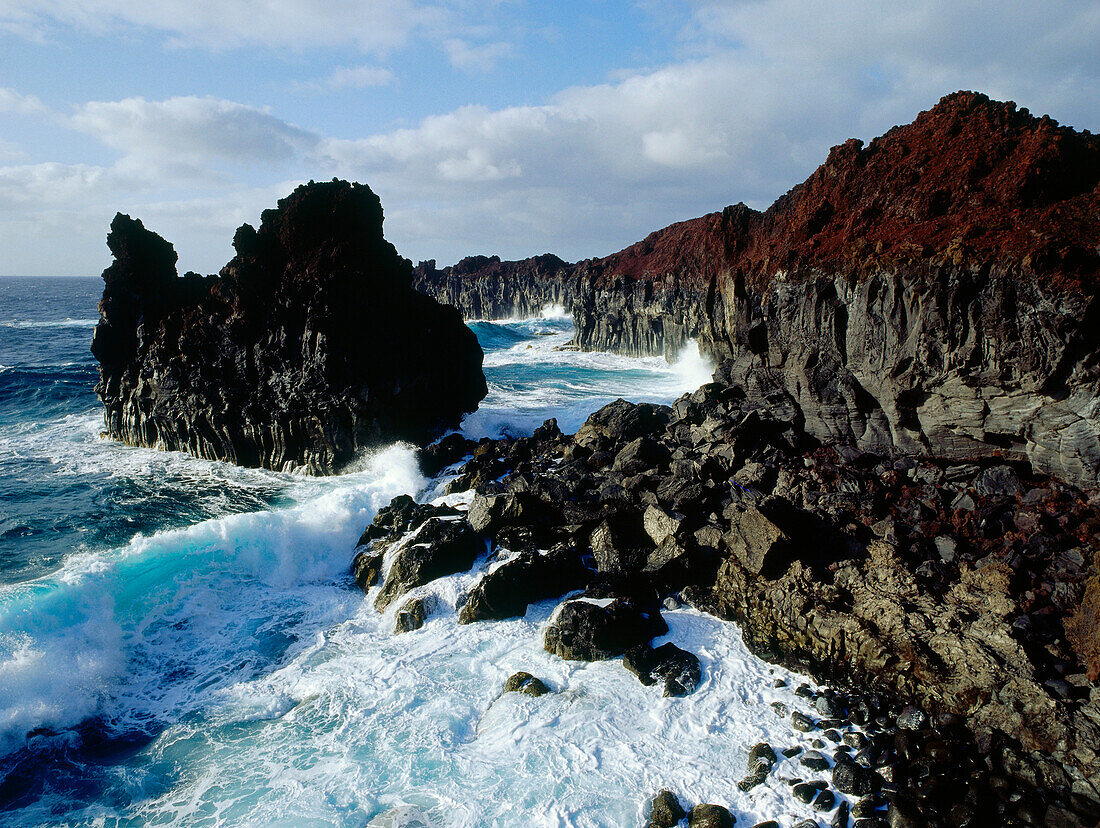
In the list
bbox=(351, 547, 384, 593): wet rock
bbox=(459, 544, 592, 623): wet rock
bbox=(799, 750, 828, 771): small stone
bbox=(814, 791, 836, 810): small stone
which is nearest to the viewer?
bbox=(814, 791, 836, 810): small stone

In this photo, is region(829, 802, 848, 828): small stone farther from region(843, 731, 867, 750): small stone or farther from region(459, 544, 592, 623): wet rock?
region(459, 544, 592, 623): wet rock

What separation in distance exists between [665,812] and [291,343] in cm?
2158

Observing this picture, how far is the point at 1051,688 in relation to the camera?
859 centimetres

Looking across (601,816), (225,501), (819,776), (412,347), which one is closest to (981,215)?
(819,776)

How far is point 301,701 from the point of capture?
11.3m

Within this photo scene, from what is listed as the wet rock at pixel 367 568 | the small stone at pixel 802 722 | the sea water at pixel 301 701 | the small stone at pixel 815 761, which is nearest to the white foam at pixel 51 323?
the sea water at pixel 301 701

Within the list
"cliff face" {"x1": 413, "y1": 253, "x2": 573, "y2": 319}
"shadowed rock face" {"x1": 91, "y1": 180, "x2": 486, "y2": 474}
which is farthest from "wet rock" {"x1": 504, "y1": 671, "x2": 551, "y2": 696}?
"cliff face" {"x1": 413, "y1": 253, "x2": 573, "y2": 319}

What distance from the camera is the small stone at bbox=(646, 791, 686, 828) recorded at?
26.9 ft

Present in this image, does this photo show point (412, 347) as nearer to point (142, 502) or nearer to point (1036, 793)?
point (142, 502)

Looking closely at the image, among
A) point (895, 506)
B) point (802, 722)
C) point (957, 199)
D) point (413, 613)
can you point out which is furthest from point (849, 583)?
point (957, 199)

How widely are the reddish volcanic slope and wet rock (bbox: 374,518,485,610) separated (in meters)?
12.0

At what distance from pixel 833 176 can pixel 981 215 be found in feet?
17.6

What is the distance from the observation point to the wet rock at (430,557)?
574 inches

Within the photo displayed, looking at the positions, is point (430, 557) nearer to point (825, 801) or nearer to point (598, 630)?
point (598, 630)
